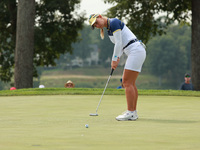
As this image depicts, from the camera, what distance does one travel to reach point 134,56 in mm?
7254

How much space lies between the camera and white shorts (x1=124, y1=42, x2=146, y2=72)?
7258 millimetres

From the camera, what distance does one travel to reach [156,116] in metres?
7.46

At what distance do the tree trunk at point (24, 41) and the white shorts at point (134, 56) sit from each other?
14789mm

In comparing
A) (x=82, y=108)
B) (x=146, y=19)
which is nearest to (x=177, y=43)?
(x=146, y=19)

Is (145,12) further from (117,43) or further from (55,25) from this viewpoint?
(117,43)

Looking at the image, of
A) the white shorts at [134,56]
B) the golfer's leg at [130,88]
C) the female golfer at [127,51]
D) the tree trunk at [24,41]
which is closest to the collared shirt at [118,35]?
the female golfer at [127,51]

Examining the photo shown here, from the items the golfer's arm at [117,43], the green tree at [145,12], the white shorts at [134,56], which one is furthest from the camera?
the green tree at [145,12]

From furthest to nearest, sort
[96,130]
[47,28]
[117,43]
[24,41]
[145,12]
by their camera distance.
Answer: [47,28] < [145,12] < [24,41] < [117,43] < [96,130]

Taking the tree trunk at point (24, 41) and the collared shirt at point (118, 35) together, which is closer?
the collared shirt at point (118, 35)

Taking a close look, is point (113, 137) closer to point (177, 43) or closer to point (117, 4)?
point (117, 4)

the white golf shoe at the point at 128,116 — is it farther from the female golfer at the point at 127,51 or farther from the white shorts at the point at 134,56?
the white shorts at the point at 134,56

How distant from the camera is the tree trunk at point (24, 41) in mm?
21422

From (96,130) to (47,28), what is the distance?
26062 mm

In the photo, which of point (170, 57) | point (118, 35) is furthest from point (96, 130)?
point (170, 57)
